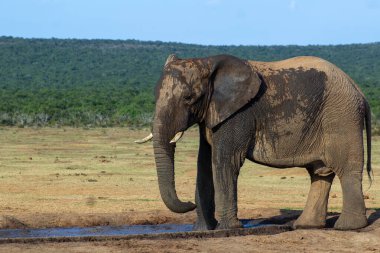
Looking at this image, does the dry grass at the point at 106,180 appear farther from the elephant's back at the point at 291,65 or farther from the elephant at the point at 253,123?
the elephant's back at the point at 291,65

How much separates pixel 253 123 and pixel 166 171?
1.13 metres

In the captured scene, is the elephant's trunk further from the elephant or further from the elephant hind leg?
the elephant hind leg

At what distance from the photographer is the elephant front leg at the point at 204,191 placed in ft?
40.6

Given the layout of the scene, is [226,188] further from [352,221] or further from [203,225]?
[352,221]

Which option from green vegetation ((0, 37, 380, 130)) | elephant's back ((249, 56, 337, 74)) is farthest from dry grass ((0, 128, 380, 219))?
green vegetation ((0, 37, 380, 130))

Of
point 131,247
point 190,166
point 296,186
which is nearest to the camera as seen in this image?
point 131,247

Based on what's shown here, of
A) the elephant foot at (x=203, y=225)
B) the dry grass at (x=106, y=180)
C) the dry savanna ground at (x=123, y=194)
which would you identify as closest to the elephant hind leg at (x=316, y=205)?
the dry savanna ground at (x=123, y=194)

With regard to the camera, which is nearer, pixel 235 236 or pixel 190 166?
pixel 235 236

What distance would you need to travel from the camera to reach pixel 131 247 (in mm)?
10477

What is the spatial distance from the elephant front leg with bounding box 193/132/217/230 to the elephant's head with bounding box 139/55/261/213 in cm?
61

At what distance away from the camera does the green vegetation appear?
60.9 meters

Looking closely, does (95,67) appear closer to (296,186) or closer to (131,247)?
(296,186)

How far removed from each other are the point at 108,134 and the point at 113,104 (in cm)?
2447

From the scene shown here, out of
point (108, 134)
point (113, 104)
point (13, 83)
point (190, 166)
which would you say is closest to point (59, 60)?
point (13, 83)
